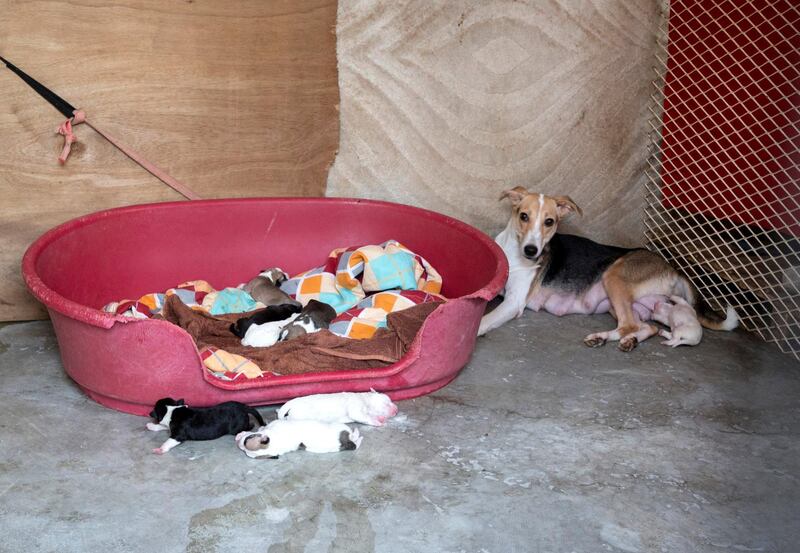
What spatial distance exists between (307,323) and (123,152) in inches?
60.4

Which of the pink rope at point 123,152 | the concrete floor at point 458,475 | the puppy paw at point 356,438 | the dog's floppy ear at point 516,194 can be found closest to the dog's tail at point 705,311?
the concrete floor at point 458,475

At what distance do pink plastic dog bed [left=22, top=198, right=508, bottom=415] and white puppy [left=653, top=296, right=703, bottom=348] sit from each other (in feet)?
3.77

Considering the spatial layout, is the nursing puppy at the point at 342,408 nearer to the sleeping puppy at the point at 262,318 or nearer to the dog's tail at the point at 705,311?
the sleeping puppy at the point at 262,318

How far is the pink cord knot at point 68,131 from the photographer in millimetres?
4254

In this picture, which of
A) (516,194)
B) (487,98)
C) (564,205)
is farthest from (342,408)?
(487,98)

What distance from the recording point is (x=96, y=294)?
4.29 metres

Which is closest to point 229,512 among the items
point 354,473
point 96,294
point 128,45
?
point 354,473

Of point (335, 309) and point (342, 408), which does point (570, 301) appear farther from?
point (342, 408)

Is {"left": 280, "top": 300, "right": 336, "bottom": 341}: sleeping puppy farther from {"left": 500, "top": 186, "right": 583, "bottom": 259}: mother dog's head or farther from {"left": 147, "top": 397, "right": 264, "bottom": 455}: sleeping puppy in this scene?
{"left": 500, "top": 186, "right": 583, "bottom": 259}: mother dog's head

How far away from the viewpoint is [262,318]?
13.2ft

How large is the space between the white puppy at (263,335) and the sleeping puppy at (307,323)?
4 cm

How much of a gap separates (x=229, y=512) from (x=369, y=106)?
2921 mm

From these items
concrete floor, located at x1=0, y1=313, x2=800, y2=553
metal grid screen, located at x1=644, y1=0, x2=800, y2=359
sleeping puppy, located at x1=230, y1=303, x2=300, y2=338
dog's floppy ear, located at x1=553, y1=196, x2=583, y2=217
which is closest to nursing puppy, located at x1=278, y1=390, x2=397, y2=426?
concrete floor, located at x1=0, y1=313, x2=800, y2=553

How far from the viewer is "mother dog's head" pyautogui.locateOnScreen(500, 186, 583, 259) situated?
4578 mm
